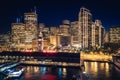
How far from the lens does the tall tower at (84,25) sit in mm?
75375

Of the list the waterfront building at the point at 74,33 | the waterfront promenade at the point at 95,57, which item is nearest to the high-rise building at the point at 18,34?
the waterfront building at the point at 74,33

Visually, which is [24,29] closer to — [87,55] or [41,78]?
[87,55]

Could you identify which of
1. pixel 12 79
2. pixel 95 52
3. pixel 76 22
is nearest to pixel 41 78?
pixel 12 79

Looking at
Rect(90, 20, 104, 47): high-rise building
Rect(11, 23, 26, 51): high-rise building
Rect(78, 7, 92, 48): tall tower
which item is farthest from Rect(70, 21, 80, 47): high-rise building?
Rect(11, 23, 26, 51): high-rise building

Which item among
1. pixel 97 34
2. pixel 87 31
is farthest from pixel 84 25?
pixel 97 34

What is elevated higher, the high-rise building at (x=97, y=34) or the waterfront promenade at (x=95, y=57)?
the high-rise building at (x=97, y=34)

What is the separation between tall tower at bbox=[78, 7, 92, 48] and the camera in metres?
75.4

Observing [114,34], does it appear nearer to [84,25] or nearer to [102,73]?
[84,25]

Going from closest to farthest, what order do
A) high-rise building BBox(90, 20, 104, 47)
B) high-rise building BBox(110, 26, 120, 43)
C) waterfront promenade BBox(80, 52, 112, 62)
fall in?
waterfront promenade BBox(80, 52, 112, 62), high-rise building BBox(110, 26, 120, 43), high-rise building BBox(90, 20, 104, 47)

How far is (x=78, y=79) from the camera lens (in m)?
24.8

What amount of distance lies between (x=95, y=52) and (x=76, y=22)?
83.6 ft

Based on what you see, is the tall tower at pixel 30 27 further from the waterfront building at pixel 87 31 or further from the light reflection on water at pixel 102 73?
the light reflection on water at pixel 102 73

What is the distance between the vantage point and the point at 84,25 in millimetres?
76625

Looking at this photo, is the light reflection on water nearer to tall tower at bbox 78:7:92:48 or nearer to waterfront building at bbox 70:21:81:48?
tall tower at bbox 78:7:92:48
